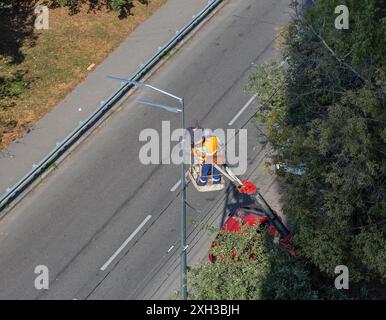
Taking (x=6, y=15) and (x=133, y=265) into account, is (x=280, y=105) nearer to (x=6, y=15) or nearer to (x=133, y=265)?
(x=133, y=265)

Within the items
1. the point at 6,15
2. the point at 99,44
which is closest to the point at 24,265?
the point at 99,44

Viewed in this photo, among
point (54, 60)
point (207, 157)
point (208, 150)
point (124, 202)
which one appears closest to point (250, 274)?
point (207, 157)

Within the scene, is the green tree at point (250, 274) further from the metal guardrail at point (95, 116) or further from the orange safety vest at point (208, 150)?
the metal guardrail at point (95, 116)

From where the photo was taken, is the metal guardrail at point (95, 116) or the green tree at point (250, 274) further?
the metal guardrail at point (95, 116)

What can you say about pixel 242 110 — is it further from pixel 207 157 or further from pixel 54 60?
pixel 54 60

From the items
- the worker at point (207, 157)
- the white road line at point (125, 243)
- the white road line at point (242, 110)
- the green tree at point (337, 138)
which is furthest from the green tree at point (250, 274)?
the white road line at point (242, 110)

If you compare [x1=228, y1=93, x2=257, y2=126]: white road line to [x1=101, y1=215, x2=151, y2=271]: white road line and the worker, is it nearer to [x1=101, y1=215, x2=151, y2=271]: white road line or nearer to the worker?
the worker
